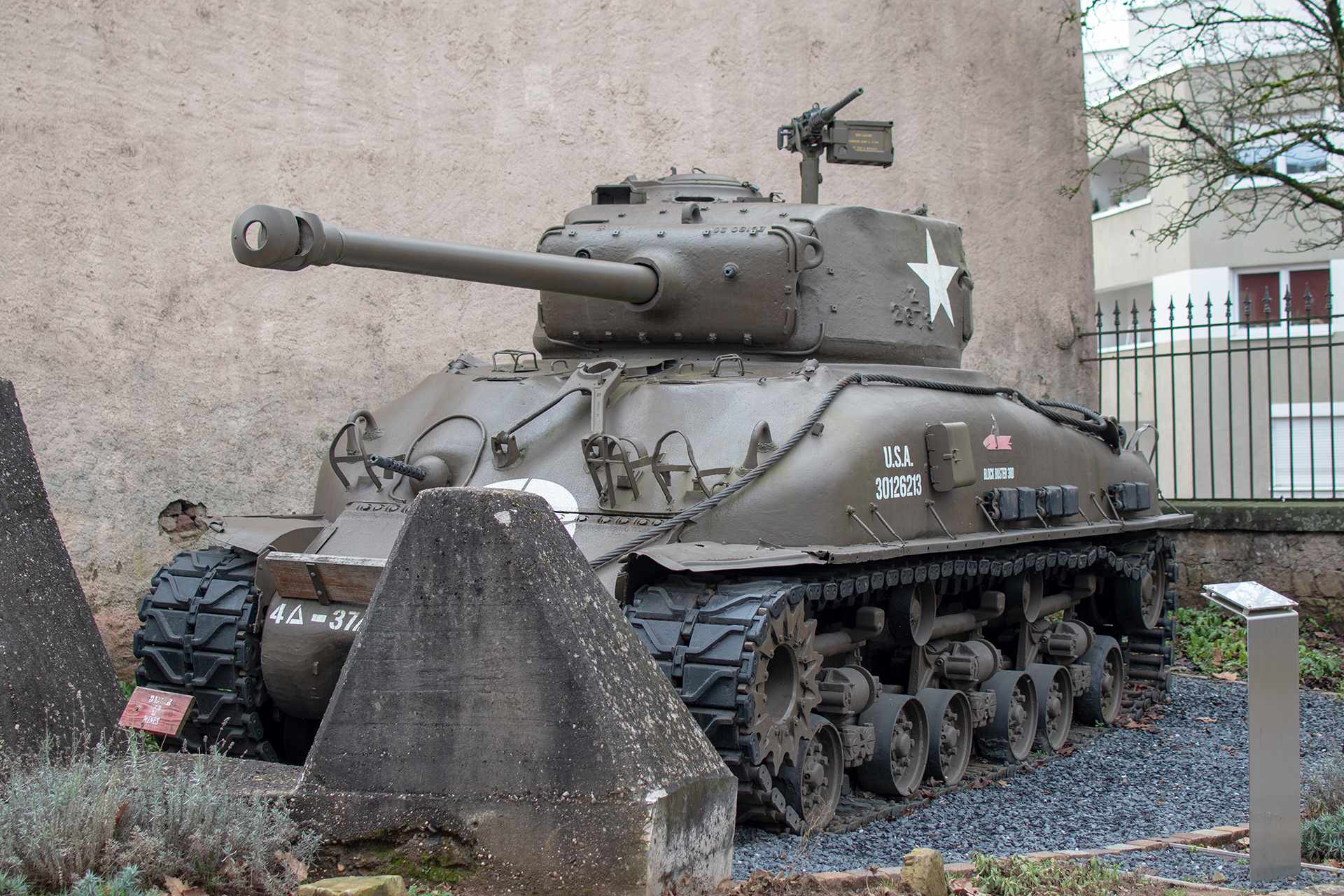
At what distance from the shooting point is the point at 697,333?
7.02 metres

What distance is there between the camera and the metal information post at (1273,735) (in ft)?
15.6

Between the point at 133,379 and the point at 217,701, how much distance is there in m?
3.23

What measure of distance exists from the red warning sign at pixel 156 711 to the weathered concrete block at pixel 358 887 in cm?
266

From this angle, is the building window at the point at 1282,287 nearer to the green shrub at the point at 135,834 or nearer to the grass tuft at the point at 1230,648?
the grass tuft at the point at 1230,648

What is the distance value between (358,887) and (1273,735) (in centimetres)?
328

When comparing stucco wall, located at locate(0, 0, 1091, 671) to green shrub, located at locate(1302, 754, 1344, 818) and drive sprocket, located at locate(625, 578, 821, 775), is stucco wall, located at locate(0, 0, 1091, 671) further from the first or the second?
green shrub, located at locate(1302, 754, 1344, 818)

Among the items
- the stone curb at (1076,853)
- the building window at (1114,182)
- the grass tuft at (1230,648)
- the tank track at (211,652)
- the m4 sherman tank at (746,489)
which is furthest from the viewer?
the building window at (1114,182)

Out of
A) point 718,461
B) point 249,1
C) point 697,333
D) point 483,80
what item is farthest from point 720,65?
point 718,461

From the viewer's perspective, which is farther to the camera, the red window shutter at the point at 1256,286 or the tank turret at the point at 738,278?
the red window shutter at the point at 1256,286

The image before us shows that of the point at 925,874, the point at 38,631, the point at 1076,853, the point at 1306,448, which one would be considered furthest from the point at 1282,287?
the point at 38,631

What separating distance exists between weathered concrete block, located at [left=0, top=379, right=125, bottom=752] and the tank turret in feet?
7.71

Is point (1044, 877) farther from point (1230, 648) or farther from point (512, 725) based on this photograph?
point (1230, 648)

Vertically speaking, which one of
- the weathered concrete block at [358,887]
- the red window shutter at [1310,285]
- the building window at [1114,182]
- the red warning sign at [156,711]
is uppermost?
the building window at [1114,182]

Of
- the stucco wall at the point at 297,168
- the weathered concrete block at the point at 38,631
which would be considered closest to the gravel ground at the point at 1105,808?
the weathered concrete block at the point at 38,631
